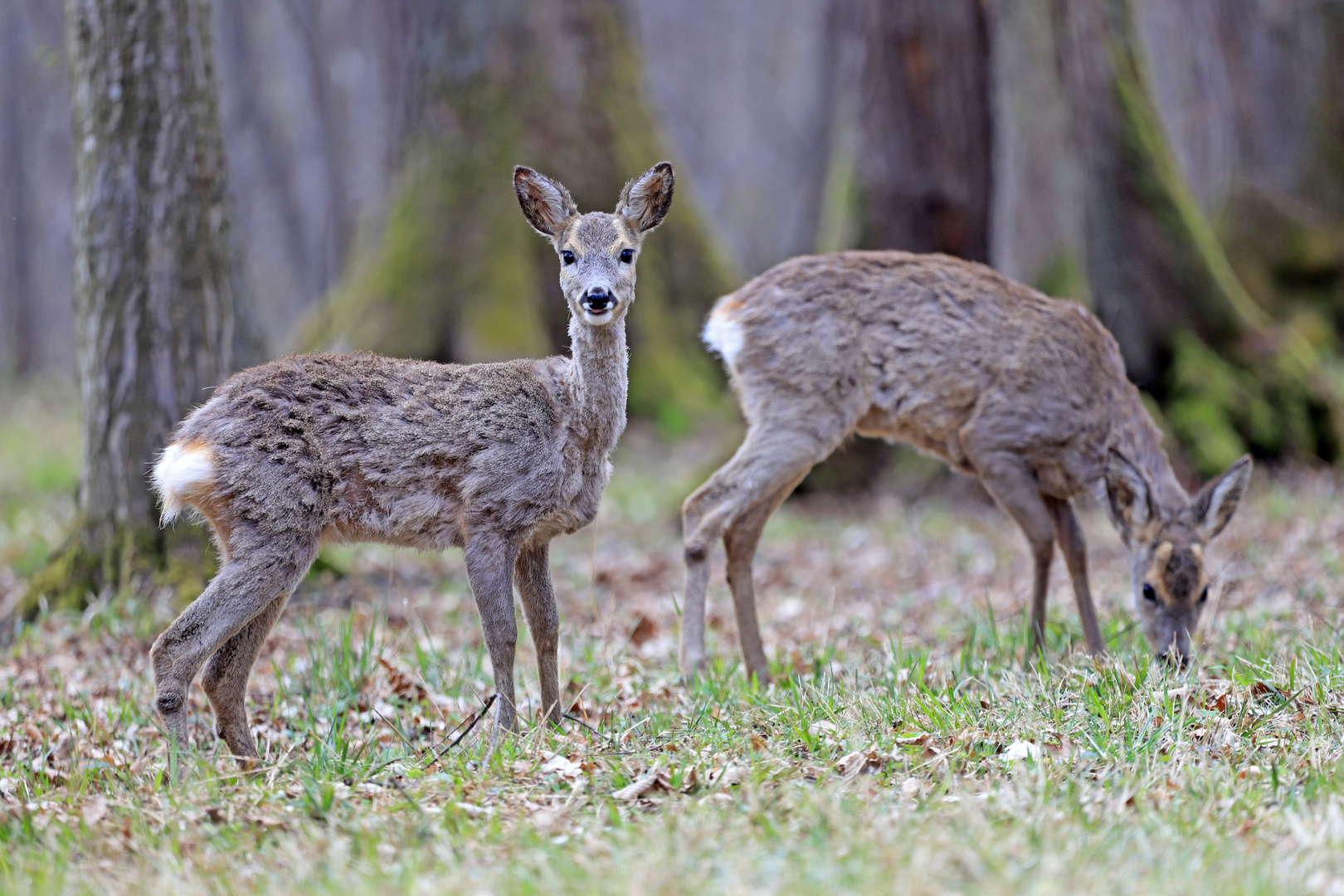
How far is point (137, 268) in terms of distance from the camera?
240 inches

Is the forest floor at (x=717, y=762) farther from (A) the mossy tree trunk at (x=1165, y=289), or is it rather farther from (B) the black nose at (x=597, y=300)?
(A) the mossy tree trunk at (x=1165, y=289)

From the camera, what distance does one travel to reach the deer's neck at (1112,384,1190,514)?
6095mm

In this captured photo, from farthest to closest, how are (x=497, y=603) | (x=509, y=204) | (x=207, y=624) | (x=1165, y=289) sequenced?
(x=509, y=204) → (x=1165, y=289) → (x=497, y=603) → (x=207, y=624)

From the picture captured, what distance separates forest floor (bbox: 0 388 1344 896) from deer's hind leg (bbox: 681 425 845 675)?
1.36 feet

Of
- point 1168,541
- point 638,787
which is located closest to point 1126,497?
point 1168,541

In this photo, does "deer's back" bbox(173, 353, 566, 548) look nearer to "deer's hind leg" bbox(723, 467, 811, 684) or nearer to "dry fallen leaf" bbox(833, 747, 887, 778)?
"dry fallen leaf" bbox(833, 747, 887, 778)

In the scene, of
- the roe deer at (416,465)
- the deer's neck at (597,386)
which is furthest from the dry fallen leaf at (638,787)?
the deer's neck at (597,386)

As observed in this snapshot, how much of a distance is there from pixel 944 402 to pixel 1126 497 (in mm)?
956

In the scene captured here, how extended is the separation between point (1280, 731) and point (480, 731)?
8.48ft

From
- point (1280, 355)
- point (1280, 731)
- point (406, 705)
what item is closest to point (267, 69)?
point (1280, 355)

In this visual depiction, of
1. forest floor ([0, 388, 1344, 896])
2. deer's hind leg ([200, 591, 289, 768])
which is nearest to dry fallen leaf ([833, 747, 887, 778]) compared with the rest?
forest floor ([0, 388, 1344, 896])

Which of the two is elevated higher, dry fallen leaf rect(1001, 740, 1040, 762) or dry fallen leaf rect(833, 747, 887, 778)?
dry fallen leaf rect(833, 747, 887, 778)

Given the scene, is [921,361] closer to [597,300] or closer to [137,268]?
[597,300]

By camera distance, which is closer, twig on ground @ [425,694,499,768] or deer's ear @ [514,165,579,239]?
twig on ground @ [425,694,499,768]
